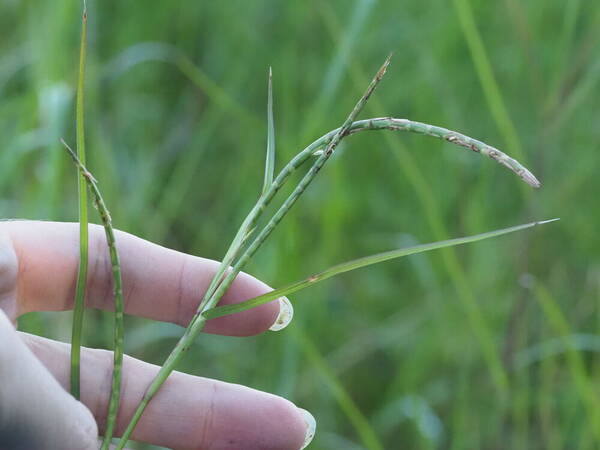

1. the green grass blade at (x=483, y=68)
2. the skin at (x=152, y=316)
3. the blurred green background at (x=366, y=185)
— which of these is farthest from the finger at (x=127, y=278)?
the green grass blade at (x=483, y=68)

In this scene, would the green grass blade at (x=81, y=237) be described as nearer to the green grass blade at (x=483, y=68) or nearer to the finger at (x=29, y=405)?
the finger at (x=29, y=405)

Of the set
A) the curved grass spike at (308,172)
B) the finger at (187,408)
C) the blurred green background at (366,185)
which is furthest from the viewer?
the blurred green background at (366,185)

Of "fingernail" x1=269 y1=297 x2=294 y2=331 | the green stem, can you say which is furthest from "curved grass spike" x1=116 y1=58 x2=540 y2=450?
"fingernail" x1=269 y1=297 x2=294 y2=331

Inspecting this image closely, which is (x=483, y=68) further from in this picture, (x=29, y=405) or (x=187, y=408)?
(x=29, y=405)

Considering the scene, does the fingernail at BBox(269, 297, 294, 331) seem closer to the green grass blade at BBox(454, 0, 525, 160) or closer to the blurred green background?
the blurred green background

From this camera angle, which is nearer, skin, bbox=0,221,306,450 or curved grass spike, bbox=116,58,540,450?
curved grass spike, bbox=116,58,540,450

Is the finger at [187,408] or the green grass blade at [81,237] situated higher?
the green grass blade at [81,237]

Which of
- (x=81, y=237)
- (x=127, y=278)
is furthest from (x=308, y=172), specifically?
(x=127, y=278)

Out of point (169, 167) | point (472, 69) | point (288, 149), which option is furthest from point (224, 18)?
point (288, 149)
